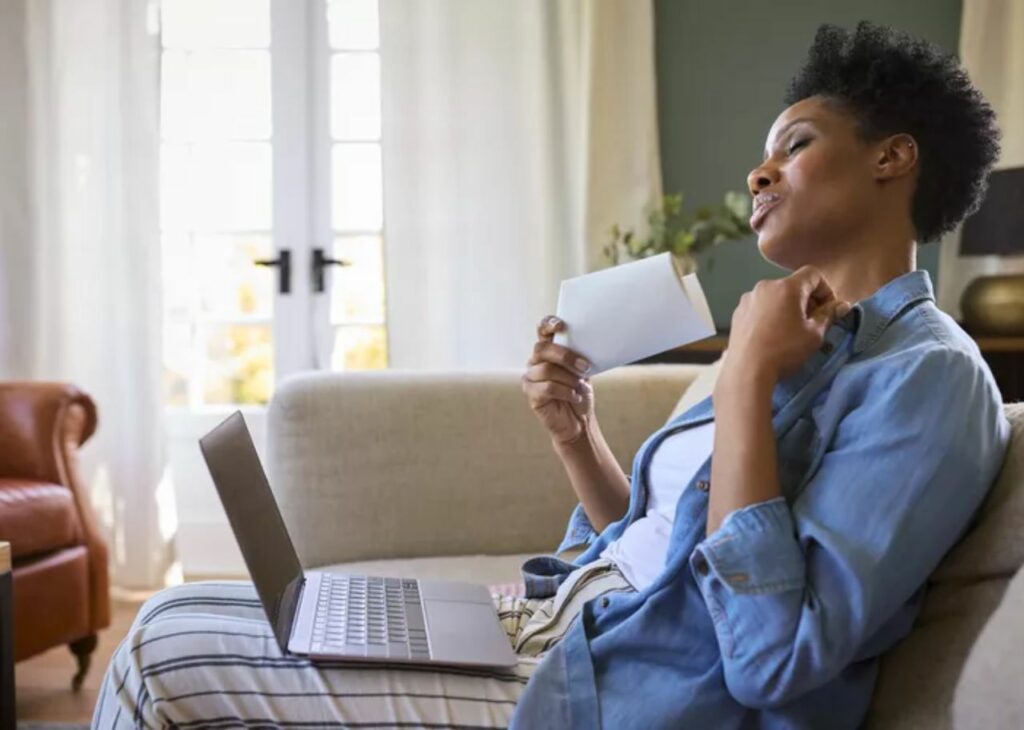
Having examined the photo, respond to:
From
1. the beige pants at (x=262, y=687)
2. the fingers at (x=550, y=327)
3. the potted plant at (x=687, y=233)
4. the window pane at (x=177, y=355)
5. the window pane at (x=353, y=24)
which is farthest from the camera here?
the window pane at (x=177, y=355)

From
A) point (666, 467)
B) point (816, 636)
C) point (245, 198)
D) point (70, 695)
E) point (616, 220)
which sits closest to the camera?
point (816, 636)

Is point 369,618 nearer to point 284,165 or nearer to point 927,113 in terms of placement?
point 927,113

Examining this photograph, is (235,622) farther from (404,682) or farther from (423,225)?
(423,225)

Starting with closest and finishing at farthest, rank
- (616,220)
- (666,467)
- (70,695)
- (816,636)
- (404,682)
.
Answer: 1. (816,636)
2. (404,682)
3. (666,467)
4. (70,695)
5. (616,220)

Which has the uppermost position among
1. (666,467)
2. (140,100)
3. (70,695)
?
(140,100)

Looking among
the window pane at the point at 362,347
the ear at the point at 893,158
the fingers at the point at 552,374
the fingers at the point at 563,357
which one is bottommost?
the window pane at the point at 362,347

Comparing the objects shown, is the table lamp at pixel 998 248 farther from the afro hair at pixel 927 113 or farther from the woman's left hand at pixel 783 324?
the woman's left hand at pixel 783 324

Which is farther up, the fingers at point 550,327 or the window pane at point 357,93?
the window pane at point 357,93

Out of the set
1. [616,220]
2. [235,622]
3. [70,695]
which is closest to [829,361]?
[235,622]

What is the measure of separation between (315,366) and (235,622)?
7.59 feet

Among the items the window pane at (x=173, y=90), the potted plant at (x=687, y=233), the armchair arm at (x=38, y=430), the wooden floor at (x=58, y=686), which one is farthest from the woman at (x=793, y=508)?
the window pane at (x=173, y=90)

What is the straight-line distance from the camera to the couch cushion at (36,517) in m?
2.22

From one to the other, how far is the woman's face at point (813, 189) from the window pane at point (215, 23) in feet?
8.20

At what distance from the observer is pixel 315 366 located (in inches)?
130
